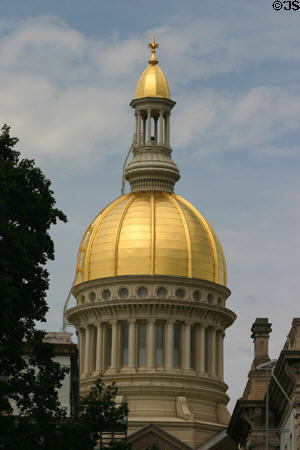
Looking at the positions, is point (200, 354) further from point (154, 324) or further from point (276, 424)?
point (276, 424)

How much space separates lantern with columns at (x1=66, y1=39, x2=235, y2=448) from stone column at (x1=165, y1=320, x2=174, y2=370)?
71mm

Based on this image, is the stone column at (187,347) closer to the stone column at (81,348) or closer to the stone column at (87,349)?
the stone column at (87,349)

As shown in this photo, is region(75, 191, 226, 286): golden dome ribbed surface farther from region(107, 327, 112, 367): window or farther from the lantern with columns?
region(107, 327, 112, 367): window

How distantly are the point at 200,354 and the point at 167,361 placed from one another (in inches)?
103

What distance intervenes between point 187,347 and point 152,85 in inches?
847

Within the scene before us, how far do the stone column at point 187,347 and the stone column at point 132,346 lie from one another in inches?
141

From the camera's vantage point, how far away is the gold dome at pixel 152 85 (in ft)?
382

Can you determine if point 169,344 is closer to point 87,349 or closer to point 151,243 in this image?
point 87,349

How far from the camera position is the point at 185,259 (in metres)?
109

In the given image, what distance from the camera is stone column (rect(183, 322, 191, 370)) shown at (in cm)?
10788

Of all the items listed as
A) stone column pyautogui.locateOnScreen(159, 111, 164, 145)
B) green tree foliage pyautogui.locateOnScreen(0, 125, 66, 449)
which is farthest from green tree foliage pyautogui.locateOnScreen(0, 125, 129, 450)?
stone column pyautogui.locateOnScreen(159, 111, 164, 145)

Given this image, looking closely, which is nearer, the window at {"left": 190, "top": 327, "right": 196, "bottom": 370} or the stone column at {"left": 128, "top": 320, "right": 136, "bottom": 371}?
the stone column at {"left": 128, "top": 320, "right": 136, "bottom": 371}

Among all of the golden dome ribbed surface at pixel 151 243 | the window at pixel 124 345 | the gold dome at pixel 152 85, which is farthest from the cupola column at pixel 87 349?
the gold dome at pixel 152 85

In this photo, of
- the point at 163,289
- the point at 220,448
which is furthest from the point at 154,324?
the point at 220,448
